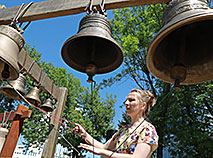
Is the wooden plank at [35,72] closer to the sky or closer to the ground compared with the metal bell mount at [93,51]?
closer to the sky

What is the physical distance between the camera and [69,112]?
641 inches

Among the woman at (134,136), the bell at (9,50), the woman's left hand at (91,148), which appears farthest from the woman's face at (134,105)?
the bell at (9,50)

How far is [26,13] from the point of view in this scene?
8.29 feet

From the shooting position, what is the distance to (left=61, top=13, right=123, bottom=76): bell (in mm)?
1937

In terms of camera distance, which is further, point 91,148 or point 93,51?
point 93,51

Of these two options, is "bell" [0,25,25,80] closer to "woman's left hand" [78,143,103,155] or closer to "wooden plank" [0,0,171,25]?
"wooden plank" [0,0,171,25]

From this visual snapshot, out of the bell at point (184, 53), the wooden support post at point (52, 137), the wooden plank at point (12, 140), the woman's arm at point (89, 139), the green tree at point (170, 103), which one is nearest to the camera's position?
the bell at point (184, 53)

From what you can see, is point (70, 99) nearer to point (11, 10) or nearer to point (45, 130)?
point (45, 130)

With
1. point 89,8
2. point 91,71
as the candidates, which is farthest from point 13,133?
point 89,8

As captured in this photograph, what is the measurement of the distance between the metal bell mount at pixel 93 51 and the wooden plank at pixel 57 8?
0.15 m

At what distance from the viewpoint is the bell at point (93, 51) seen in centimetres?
194

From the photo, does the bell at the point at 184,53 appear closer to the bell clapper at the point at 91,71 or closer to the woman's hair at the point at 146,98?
the woman's hair at the point at 146,98

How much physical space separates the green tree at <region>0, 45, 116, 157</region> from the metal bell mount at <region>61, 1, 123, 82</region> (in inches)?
443

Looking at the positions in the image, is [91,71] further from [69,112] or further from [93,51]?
[69,112]
